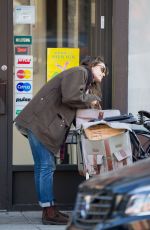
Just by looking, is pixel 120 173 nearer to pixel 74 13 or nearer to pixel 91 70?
pixel 91 70

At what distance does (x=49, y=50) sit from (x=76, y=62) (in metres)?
0.34

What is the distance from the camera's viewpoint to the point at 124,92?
306 inches

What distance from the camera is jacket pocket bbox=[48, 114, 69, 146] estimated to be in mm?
6914

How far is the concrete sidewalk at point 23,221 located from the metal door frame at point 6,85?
36cm

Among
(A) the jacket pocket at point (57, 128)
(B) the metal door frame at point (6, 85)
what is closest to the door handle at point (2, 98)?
(B) the metal door frame at point (6, 85)

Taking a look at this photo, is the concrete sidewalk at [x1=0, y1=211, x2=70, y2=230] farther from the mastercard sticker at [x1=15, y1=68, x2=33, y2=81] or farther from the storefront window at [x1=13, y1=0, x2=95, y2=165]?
the mastercard sticker at [x1=15, y1=68, x2=33, y2=81]

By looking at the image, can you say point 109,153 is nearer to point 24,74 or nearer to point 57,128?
point 57,128

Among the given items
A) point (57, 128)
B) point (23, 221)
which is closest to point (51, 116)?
point (57, 128)

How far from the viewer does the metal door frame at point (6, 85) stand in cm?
779

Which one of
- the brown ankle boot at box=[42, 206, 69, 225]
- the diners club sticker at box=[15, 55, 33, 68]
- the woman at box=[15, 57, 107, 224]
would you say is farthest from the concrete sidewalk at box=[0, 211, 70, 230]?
the diners club sticker at box=[15, 55, 33, 68]

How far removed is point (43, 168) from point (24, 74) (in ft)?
4.56

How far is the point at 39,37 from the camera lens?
26.1ft

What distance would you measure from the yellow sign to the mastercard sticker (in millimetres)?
210

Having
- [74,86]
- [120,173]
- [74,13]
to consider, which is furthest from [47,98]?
[120,173]
